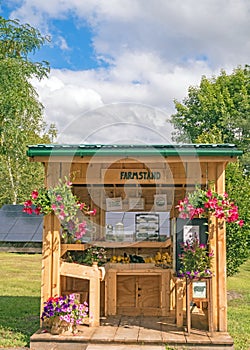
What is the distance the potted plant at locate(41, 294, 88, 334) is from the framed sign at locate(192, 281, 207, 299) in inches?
56.7

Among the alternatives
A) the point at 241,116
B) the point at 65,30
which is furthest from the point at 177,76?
the point at 65,30

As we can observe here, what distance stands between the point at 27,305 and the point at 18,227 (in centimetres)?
309

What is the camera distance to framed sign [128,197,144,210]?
7996 millimetres

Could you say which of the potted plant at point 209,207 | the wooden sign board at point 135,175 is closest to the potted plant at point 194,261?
the potted plant at point 209,207

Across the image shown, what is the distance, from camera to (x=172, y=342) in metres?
5.48

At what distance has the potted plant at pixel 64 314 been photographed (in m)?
5.68

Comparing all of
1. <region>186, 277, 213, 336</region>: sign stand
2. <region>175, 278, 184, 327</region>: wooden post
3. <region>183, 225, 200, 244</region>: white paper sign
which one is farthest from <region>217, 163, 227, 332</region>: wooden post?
<region>175, 278, 184, 327</region>: wooden post

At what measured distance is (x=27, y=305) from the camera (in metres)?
9.27

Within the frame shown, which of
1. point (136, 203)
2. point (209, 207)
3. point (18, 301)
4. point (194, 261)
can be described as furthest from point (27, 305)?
point (209, 207)

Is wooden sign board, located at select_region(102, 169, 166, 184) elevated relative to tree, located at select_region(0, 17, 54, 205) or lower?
→ lower

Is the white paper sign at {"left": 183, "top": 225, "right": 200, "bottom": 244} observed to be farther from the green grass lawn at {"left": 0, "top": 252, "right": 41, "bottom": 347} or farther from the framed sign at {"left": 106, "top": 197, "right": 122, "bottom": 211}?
the green grass lawn at {"left": 0, "top": 252, "right": 41, "bottom": 347}

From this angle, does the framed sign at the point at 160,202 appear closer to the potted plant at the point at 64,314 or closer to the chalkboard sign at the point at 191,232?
the chalkboard sign at the point at 191,232

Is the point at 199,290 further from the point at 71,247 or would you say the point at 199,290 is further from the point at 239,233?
the point at 239,233

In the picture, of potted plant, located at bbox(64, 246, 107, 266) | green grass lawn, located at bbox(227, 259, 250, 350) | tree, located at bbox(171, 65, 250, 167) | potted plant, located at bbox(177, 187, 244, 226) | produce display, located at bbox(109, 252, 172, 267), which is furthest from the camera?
tree, located at bbox(171, 65, 250, 167)
